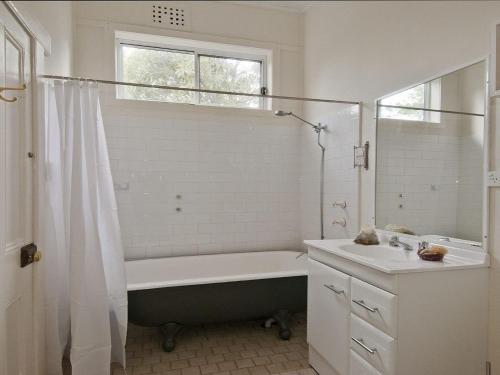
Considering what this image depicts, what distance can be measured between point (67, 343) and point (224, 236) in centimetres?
→ 166

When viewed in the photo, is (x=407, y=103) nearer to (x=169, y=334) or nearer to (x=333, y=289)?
(x=333, y=289)

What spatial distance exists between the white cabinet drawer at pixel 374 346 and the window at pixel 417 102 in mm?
1296

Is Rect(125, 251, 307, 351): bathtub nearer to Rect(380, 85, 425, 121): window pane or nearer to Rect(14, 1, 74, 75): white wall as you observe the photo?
Rect(380, 85, 425, 121): window pane

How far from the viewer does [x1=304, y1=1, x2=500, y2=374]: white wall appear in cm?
168

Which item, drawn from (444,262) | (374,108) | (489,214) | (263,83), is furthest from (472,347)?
(263,83)

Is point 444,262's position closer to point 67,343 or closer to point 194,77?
point 67,343

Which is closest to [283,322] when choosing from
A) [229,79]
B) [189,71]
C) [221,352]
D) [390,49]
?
[221,352]

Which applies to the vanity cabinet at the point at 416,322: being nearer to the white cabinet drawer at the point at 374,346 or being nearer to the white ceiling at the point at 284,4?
the white cabinet drawer at the point at 374,346

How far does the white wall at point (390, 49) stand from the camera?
1.68 m

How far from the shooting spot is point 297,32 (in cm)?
366

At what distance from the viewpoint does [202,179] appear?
338cm

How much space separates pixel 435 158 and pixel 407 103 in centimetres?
44

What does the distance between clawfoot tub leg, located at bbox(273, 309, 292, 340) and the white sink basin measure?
0.80 meters

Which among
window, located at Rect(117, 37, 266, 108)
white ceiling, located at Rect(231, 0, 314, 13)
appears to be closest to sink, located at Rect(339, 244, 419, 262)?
window, located at Rect(117, 37, 266, 108)
